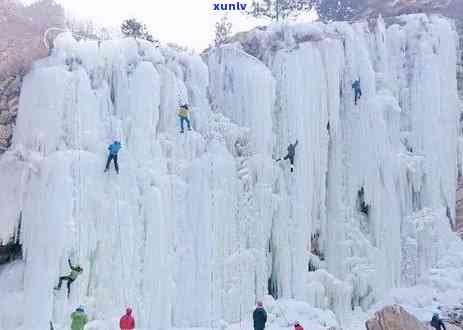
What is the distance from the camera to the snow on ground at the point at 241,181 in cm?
1311

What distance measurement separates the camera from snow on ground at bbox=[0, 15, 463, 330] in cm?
1311

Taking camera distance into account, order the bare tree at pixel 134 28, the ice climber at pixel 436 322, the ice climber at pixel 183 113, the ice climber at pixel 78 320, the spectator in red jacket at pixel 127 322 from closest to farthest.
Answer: the ice climber at pixel 78 320 → the spectator in red jacket at pixel 127 322 → the ice climber at pixel 436 322 → the ice climber at pixel 183 113 → the bare tree at pixel 134 28

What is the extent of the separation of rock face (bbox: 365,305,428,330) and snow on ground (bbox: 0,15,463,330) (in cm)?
169

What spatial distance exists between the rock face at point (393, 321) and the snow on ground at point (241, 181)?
1694mm

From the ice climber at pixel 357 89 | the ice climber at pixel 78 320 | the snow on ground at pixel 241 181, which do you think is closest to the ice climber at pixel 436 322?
the snow on ground at pixel 241 181

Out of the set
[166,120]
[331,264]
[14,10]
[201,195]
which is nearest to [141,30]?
[14,10]

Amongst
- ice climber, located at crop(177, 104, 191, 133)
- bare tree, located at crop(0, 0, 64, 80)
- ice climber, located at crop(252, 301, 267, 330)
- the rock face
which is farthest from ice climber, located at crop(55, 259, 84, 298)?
the rock face

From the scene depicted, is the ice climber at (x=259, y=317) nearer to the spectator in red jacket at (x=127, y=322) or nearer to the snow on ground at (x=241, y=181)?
the snow on ground at (x=241, y=181)

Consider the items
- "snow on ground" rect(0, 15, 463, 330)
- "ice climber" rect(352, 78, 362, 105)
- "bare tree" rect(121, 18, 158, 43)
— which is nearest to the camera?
"snow on ground" rect(0, 15, 463, 330)

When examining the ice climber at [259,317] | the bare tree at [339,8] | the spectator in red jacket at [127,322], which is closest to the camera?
the spectator in red jacket at [127,322]

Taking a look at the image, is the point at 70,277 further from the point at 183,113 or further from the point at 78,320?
the point at 183,113

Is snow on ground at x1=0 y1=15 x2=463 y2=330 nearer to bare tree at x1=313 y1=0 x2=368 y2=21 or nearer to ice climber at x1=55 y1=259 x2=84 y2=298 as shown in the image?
ice climber at x1=55 y1=259 x2=84 y2=298

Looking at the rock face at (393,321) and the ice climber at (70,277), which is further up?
the ice climber at (70,277)

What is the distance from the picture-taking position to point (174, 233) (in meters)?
14.2
